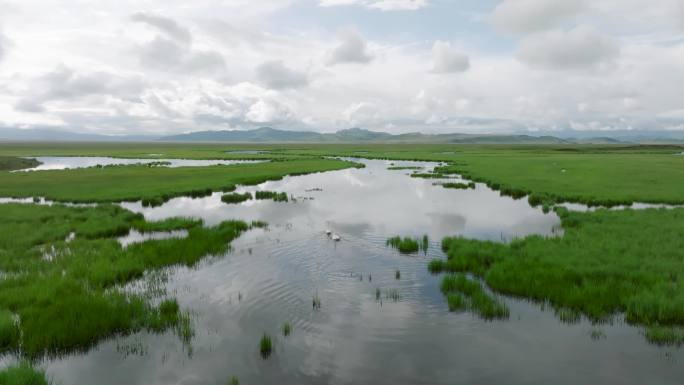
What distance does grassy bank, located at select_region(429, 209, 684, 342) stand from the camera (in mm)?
11078

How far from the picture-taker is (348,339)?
10.1 meters

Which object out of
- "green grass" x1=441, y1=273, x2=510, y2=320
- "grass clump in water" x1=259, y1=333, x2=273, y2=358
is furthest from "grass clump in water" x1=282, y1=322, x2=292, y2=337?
"green grass" x1=441, y1=273, x2=510, y2=320

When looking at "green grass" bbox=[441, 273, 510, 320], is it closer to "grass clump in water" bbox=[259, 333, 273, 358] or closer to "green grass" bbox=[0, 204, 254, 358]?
"grass clump in water" bbox=[259, 333, 273, 358]

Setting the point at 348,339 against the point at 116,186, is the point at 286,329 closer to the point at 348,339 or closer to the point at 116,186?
the point at 348,339

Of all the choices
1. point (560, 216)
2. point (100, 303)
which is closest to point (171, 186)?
point (100, 303)

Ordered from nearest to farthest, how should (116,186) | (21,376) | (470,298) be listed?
(21,376), (470,298), (116,186)

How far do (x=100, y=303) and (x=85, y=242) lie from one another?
30.1 feet

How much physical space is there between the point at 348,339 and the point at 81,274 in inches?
422

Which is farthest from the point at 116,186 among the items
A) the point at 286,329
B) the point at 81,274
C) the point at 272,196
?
the point at 286,329

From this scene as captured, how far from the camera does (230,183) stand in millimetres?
42812

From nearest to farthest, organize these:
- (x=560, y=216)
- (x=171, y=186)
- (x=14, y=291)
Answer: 1. (x=14, y=291)
2. (x=560, y=216)
3. (x=171, y=186)

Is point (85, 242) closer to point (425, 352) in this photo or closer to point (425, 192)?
point (425, 352)

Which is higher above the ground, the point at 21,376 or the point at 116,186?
the point at 116,186

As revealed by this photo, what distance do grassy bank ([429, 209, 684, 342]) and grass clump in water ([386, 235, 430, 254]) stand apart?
1.04 meters
